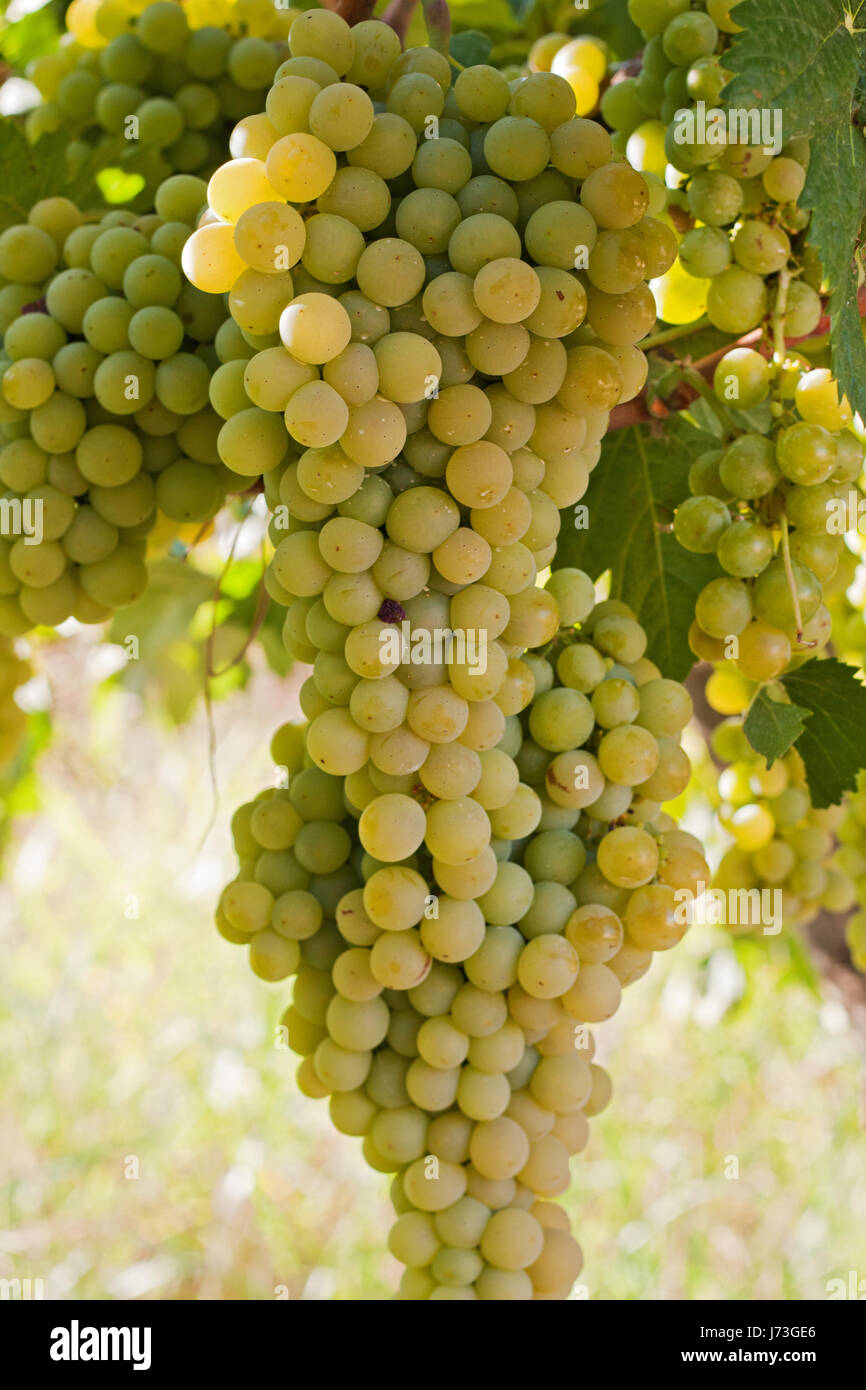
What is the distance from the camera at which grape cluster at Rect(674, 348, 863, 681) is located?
493mm

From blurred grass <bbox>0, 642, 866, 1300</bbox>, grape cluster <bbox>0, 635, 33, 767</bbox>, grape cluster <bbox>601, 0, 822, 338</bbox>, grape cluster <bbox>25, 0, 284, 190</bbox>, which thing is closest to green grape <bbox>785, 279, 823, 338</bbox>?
grape cluster <bbox>601, 0, 822, 338</bbox>

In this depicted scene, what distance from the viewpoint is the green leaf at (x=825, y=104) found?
412mm

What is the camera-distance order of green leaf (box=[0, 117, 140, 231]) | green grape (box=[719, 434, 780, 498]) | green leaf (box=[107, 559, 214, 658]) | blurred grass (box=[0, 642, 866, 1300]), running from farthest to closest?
blurred grass (box=[0, 642, 866, 1300])
green leaf (box=[107, 559, 214, 658])
green leaf (box=[0, 117, 140, 231])
green grape (box=[719, 434, 780, 498])

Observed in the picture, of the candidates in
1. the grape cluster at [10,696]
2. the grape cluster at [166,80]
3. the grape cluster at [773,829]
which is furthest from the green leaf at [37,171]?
the grape cluster at [773,829]

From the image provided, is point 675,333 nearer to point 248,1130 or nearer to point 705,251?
point 705,251

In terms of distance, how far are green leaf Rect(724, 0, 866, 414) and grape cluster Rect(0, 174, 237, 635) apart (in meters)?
0.26

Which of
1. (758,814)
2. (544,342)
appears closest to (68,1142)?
(758,814)

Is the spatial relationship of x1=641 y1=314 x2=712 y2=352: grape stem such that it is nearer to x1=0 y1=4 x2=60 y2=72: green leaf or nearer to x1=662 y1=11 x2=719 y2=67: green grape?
x1=662 y1=11 x2=719 y2=67: green grape

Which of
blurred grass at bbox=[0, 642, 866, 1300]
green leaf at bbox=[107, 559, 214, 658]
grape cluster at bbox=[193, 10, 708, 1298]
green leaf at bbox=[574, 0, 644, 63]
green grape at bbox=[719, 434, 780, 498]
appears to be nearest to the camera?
grape cluster at bbox=[193, 10, 708, 1298]

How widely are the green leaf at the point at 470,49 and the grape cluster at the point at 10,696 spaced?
1.60 ft

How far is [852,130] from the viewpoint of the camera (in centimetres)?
48
